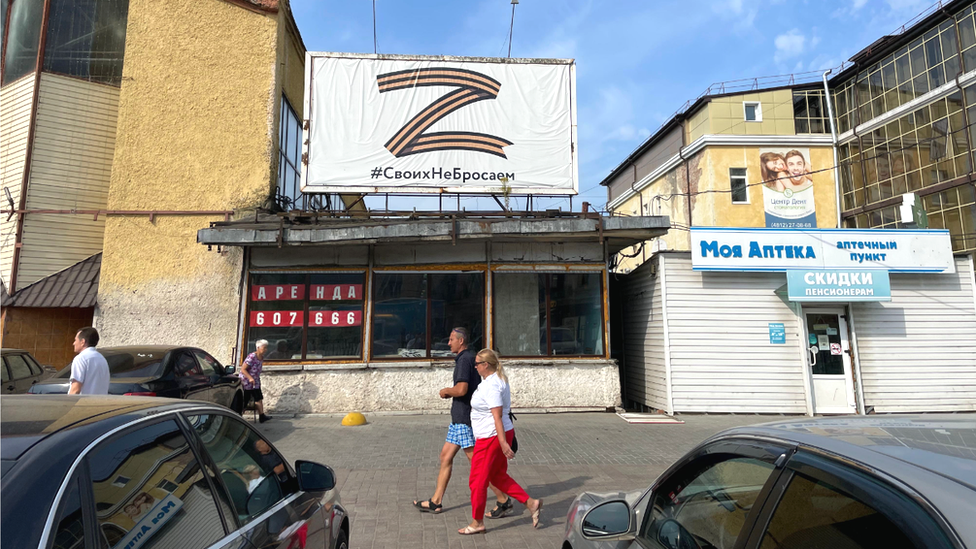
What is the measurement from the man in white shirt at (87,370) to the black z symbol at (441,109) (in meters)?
7.36

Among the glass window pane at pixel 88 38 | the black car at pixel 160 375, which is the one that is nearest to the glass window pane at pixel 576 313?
the black car at pixel 160 375

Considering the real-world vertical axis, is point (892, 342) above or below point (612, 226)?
below

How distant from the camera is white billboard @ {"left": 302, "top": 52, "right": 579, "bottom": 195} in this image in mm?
11797

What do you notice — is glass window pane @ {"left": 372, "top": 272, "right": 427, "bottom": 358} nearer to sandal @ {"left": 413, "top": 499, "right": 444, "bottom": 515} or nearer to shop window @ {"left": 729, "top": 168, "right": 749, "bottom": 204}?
sandal @ {"left": 413, "top": 499, "right": 444, "bottom": 515}

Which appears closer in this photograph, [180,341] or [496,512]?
[496,512]

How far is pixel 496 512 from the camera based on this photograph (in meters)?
5.30

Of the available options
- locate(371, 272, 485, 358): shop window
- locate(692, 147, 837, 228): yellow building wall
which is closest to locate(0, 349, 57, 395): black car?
locate(371, 272, 485, 358): shop window

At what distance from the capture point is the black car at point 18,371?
28.1 feet

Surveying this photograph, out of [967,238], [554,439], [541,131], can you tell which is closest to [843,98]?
[967,238]

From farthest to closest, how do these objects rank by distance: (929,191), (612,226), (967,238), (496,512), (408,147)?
(929,191) < (967,238) < (408,147) < (612,226) < (496,512)

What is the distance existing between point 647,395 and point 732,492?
1034 cm

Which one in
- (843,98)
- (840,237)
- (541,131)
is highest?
(843,98)

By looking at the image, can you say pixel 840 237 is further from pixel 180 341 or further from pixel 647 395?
pixel 180 341

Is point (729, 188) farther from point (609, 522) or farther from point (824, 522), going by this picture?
point (824, 522)
